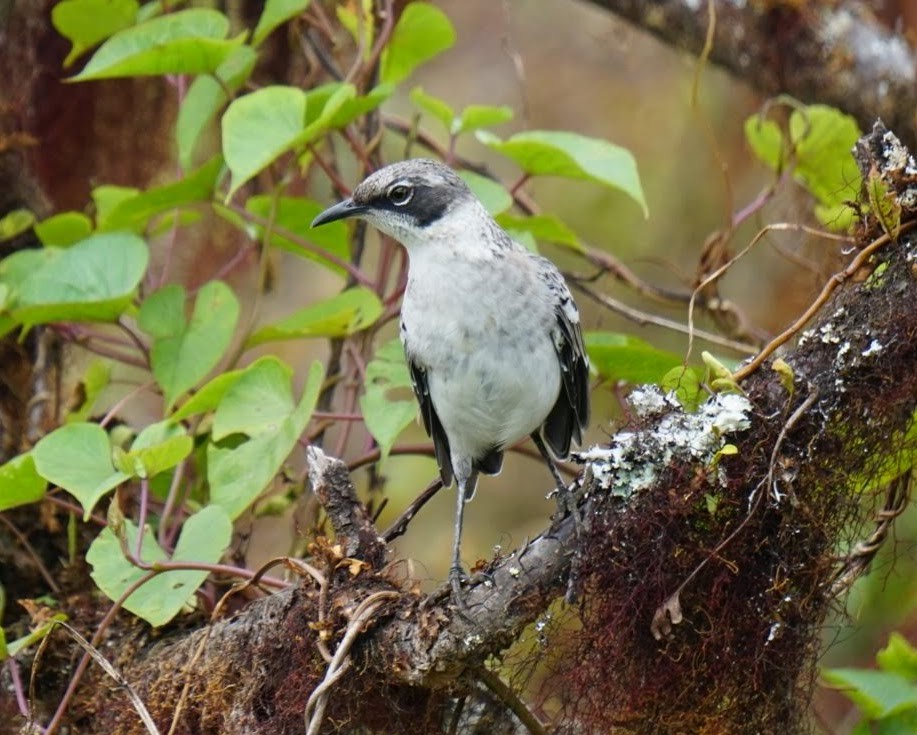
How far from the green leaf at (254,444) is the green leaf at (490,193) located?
85 centimetres

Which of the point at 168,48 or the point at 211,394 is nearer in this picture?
the point at 211,394

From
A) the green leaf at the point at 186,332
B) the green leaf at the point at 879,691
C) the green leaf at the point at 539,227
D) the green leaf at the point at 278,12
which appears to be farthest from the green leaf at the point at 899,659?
the green leaf at the point at 278,12

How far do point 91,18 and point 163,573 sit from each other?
1904 millimetres

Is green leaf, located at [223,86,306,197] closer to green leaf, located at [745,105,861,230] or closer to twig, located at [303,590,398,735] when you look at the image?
twig, located at [303,590,398,735]

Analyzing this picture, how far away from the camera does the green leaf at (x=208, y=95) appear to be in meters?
3.86

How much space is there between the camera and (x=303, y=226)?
4012mm

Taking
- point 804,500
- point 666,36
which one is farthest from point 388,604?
point 666,36

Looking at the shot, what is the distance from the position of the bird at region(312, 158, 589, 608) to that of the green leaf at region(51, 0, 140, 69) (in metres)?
1.10

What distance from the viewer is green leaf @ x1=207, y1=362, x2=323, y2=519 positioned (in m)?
3.28

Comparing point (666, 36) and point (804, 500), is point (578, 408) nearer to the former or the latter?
point (804, 500)

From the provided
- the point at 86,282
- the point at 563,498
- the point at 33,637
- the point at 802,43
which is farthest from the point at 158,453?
the point at 802,43

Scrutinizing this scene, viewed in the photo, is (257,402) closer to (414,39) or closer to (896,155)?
(414,39)

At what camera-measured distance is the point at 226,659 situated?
3.12 m

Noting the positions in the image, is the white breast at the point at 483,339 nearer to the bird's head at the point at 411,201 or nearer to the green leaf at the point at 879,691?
the bird's head at the point at 411,201
